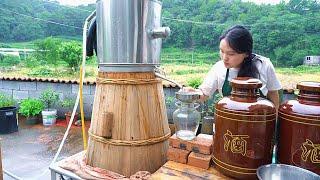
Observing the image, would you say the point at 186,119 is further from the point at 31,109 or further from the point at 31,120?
the point at 31,120

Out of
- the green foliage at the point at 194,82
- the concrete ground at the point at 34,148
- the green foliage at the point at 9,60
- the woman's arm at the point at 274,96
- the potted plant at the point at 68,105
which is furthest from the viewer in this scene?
the green foliage at the point at 9,60

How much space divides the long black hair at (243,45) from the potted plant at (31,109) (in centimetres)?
654

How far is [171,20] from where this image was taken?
348 inches

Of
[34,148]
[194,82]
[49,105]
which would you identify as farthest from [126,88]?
[49,105]

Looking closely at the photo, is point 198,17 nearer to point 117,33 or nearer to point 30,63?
point 117,33

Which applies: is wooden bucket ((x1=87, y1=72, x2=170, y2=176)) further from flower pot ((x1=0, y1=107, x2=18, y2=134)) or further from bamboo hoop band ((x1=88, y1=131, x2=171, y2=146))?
flower pot ((x1=0, y1=107, x2=18, y2=134))

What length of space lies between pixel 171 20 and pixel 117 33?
25.0ft

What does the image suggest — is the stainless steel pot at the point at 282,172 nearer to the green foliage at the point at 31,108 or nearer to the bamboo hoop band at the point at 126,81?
the bamboo hoop band at the point at 126,81

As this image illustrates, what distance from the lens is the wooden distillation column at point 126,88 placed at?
1529mm

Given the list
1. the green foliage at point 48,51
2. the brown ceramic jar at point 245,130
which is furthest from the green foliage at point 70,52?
the brown ceramic jar at point 245,130

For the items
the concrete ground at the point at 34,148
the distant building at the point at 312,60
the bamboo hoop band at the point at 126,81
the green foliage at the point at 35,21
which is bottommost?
the concrete ground at the point at 34,148

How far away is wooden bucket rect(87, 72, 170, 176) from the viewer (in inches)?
61.1

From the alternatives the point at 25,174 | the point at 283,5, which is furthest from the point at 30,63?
the point at 283,5

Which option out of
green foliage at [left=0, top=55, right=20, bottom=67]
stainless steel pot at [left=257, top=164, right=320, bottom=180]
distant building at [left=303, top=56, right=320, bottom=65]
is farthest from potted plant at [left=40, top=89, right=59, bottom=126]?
green foliage at [left=0, top=55, right=20, bottom=67]
